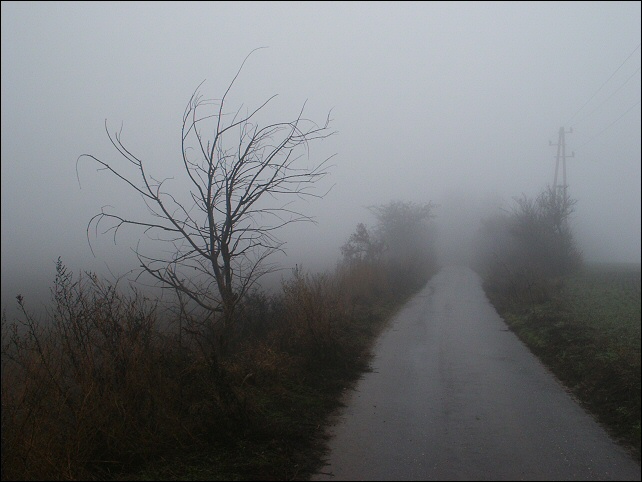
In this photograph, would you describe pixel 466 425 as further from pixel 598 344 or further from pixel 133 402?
pixel 598 344

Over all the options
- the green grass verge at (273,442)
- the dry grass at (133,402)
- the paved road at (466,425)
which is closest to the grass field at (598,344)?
the paved road at (466,425)

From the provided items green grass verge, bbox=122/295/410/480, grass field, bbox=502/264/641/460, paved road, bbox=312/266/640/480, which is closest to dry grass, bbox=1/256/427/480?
green grass verge, bbox=122/295/410/480

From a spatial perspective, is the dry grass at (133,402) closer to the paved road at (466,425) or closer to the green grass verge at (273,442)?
the green grass verge at (273,442)

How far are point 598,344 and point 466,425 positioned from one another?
477 cm

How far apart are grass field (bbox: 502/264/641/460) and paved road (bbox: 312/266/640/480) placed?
0.28 meters

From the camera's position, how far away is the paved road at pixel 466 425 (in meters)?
5.01

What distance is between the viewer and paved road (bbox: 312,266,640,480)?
16.4 ft

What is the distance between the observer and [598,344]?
32.0 ft

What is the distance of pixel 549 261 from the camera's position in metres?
22.1

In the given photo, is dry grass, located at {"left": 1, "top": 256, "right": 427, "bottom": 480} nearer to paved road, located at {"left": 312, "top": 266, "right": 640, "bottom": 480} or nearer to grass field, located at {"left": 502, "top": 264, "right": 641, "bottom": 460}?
paved road, located at {"left": 312, "top": 266, "right": 640, "bottom": 480}

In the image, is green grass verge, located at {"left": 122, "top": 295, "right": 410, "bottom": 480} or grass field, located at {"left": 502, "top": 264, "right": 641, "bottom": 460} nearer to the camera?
green grass verge, located at {"left": 122, "top": 295, "right": 410, "bottom": 480}

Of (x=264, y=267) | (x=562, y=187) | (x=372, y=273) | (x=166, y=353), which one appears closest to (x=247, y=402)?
(x=166, y=353)

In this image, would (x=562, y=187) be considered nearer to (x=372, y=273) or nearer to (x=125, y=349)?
(x=372, y=273)

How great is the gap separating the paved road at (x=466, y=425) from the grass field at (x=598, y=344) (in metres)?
0.28
